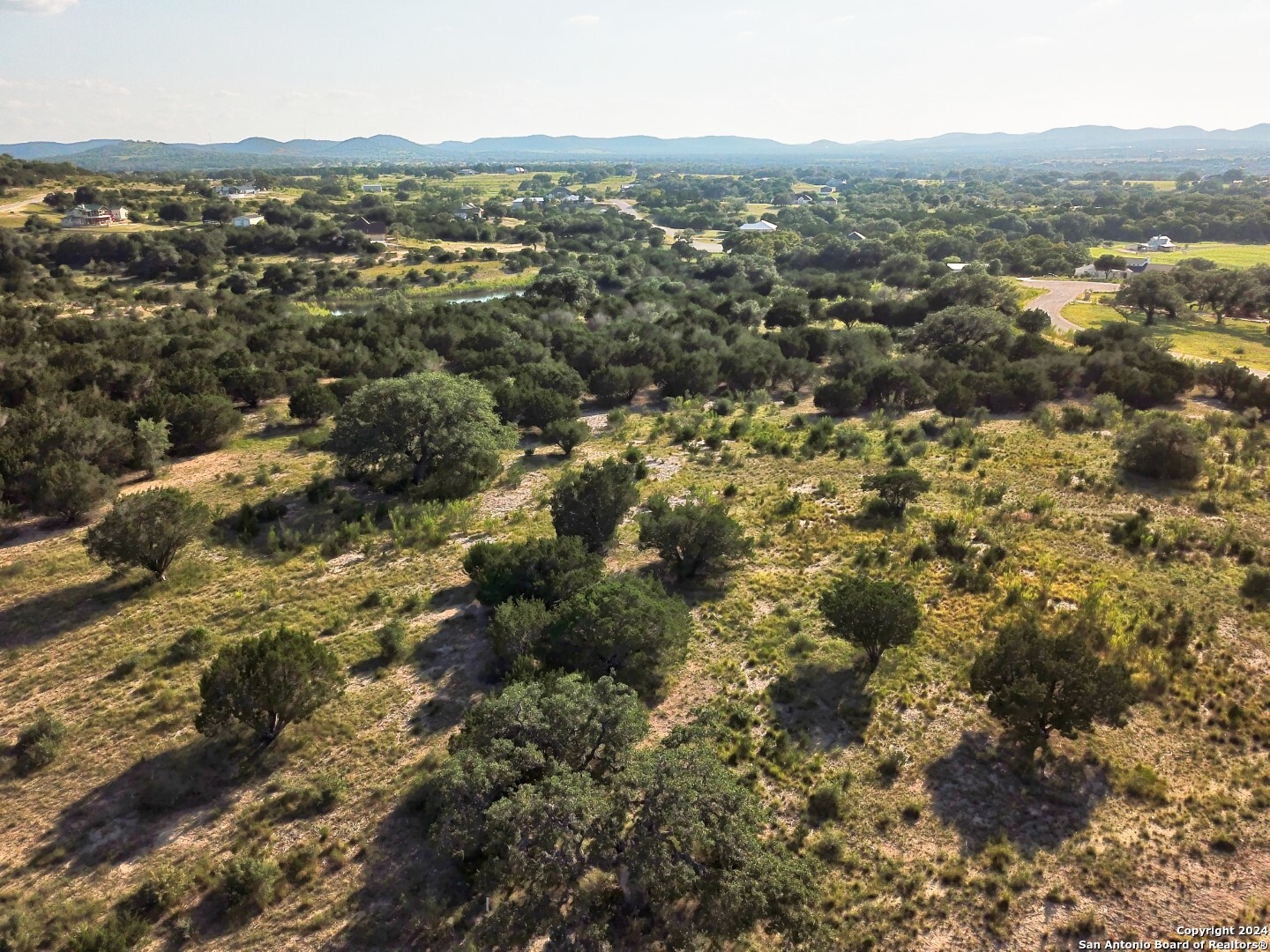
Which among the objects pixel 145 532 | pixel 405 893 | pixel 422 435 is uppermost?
pixel 422 435

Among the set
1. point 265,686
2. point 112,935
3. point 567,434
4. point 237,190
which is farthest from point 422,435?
point 237,190

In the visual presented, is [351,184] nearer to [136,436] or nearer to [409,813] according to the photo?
[136,436]

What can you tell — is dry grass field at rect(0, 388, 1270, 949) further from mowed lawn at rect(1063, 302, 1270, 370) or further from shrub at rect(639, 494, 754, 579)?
mowed lawn at rect(1063, 302, 1270, 370)

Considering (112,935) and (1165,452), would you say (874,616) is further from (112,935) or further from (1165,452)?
(1165,452)

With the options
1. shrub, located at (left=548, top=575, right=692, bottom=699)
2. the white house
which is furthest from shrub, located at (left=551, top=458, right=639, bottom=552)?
the white house

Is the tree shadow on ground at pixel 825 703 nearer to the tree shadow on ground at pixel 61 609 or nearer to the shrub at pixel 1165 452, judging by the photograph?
the shrub at pixel 1165 452

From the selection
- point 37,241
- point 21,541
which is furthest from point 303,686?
point 37,241

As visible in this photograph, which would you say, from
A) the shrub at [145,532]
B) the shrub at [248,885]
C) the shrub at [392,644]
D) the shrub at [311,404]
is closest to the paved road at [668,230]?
the shrub at [311,404]
